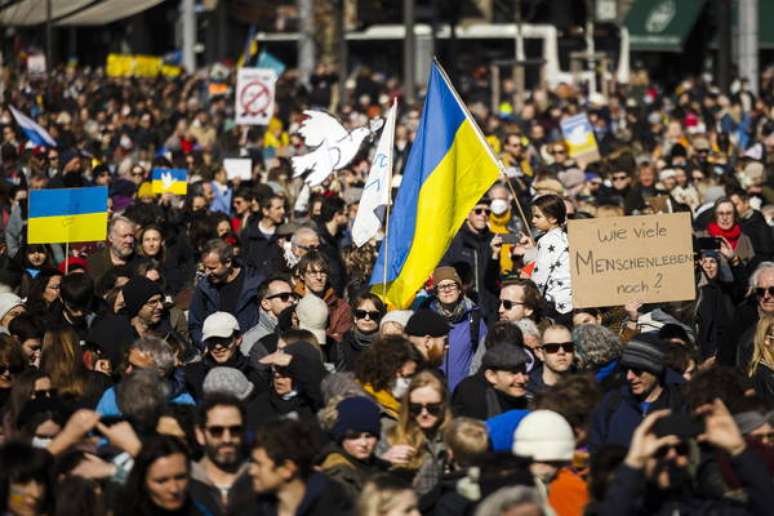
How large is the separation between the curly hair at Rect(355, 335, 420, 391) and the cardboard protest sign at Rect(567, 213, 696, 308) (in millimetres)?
2188

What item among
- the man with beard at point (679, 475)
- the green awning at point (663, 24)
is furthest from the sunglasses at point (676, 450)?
the green awning at point (663, 24)

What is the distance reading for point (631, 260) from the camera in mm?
10172

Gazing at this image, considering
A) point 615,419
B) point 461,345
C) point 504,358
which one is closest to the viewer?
point 615,419

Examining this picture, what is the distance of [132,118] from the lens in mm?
26078

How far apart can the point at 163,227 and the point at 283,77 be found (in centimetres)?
2236

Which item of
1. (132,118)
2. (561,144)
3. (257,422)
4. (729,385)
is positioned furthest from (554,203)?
(132,118)

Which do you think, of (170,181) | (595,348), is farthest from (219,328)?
(170,181)

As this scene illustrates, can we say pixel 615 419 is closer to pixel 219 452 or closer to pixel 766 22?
pixel 219 452

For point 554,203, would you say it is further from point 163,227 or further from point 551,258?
point 163,227

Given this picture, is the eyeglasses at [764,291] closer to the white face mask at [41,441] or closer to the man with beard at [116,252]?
the man with beard at [116,252]

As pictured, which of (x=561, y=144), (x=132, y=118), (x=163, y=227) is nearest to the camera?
(x=163, y=227)

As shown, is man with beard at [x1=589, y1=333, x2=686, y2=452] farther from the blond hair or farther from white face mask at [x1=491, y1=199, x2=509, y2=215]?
white face mask at [x1=491, y1=199, x2=509, y2=215]

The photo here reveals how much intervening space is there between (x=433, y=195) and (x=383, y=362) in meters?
2.81

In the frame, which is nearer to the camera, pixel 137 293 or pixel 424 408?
pixel 424 408
